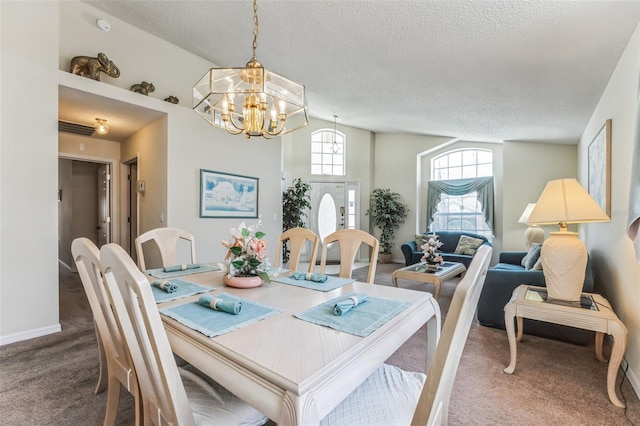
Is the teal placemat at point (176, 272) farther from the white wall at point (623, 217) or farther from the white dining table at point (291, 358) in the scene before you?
the white wall at point (623, 217)

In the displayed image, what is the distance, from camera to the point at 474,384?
1.87 metres

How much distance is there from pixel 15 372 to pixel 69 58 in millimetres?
2776

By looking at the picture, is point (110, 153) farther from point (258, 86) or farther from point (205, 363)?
point (205, 363)

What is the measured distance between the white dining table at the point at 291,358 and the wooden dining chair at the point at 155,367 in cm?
11

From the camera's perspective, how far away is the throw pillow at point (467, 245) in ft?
17.8

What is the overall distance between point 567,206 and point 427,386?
2.03 metres

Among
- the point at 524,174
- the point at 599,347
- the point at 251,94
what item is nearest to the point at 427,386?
the point at 251,94

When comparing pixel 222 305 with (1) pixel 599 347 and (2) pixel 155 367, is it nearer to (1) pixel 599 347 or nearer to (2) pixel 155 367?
(2) pixel 155 367

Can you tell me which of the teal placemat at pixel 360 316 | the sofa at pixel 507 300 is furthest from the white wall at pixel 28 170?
the sofa at pixel 507 300

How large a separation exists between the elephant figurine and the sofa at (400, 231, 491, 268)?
5028mm

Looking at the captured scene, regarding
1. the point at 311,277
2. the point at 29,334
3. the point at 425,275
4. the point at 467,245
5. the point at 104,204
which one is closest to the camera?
the point at 311,277

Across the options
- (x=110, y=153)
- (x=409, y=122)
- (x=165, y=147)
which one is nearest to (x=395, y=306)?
(x=165, y=147)

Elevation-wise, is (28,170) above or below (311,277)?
above

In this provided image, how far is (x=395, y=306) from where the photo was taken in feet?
4.09
